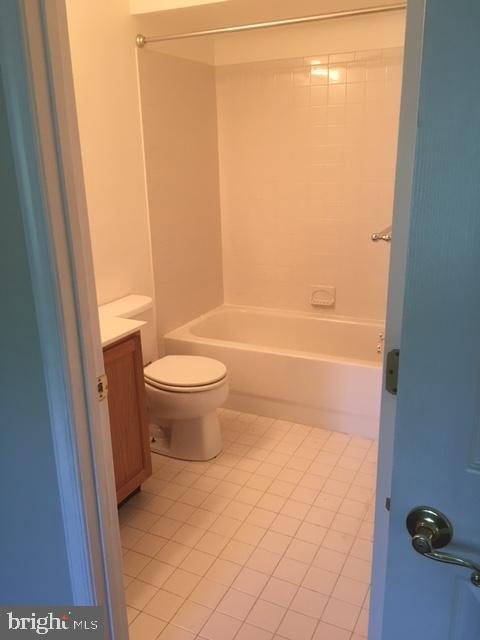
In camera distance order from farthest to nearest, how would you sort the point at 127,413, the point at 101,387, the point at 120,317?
the point at 120,317 → the point at 127,413 → the point at 101,387

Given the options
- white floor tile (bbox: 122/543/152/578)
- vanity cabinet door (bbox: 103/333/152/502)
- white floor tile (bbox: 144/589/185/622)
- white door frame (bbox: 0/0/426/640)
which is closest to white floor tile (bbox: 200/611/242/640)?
white floor tile (bbox: 144/589/185/622)

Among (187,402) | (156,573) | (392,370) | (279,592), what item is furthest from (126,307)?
(392,370)

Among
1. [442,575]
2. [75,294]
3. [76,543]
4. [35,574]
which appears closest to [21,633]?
[35,574]

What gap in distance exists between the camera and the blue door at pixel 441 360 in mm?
649

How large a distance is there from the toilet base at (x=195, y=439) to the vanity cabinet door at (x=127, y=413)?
38cm

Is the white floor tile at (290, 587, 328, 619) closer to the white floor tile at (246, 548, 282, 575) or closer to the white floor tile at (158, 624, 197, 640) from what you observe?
the white floor tile at (246, 548, 282, 575)

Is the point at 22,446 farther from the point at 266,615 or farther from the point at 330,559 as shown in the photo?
the point at 330,559

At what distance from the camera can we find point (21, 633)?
1.33 m

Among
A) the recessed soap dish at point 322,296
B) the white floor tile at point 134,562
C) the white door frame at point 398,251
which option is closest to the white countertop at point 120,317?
the white floor tile at point 134,562

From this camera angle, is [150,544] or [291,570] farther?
[150,544]

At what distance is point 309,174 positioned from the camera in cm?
336

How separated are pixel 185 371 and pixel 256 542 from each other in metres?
0.87

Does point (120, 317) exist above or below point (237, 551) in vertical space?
above

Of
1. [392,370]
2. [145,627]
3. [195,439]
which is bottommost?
[145,627]
